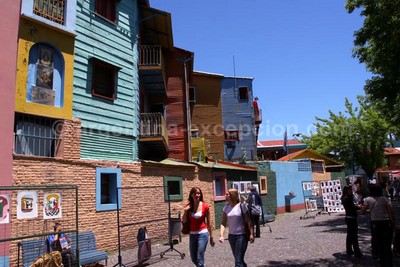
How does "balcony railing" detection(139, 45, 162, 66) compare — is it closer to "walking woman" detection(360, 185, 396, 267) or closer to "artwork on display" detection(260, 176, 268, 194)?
"artwork on display" detection(260, 176, 268, 194)

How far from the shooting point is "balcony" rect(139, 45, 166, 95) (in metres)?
16.7

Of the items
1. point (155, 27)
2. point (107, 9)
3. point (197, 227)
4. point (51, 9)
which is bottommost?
point (197, 227)

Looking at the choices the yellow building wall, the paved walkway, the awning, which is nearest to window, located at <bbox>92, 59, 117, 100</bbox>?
the yellow building wall

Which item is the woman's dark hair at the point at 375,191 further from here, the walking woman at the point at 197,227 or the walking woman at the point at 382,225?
the walking woman at the point at 197,227

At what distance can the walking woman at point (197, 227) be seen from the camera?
6.59 metres

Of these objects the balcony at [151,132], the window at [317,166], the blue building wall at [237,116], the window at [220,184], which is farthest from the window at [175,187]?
the window at [317,166]

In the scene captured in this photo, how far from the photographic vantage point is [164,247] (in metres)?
12.4

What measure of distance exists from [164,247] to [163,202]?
2188mm

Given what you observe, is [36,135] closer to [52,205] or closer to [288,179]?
[52,205]

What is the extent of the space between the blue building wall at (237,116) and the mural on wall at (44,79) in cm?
2186

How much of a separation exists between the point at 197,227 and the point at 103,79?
329 inches

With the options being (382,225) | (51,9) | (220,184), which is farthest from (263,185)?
(51,9)

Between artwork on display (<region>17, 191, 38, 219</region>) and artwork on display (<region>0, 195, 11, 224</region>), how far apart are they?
0.22 m

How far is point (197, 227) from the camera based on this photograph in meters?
6.66
